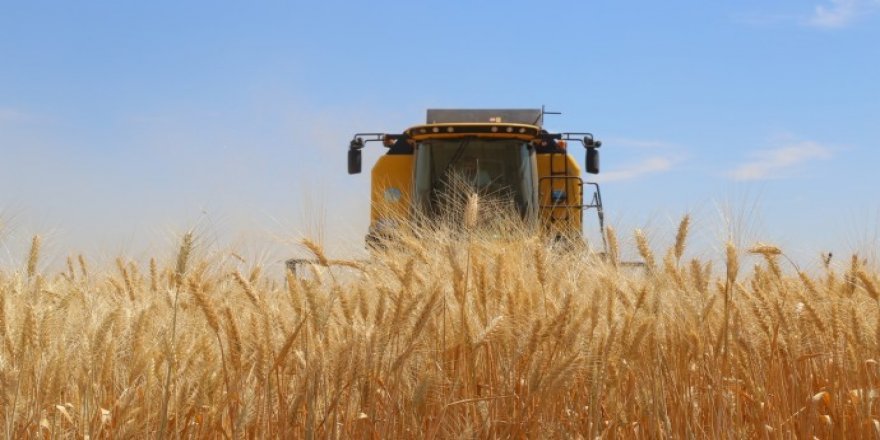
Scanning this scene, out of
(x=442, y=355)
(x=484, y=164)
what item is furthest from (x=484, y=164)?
(x=442, y=355)

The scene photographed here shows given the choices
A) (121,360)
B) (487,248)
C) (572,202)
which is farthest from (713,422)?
(572,202)

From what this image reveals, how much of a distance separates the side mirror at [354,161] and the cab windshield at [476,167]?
0.66 metres

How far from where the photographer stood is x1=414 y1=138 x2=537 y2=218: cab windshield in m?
9.23

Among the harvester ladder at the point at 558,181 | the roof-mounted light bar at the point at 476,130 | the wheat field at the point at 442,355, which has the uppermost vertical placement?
the roof-mounted light bar at the point at 476,130

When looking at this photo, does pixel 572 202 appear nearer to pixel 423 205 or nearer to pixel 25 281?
pixel 423 205

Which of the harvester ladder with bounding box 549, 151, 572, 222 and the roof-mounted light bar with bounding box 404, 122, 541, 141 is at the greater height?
the roof-mounted light bar with bounding box 404, 122, 541, 141

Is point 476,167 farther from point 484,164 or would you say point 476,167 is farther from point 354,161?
point 354,161

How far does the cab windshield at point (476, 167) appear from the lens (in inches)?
364

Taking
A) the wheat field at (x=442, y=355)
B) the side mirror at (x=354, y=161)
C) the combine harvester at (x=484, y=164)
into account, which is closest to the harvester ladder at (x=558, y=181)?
the combine harvester at (x=484, y=164)

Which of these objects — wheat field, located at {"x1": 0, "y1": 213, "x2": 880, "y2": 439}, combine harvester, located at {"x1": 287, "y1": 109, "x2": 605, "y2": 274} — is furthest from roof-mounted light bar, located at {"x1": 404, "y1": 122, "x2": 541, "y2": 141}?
wheat field, located at {"x1": 0, "y1": 213, "x2": 880, "y2": 439}

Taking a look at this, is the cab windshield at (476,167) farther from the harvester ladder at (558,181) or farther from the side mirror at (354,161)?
the side mirror at (354,161)

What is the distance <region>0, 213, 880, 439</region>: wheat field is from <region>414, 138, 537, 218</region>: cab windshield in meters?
5.97

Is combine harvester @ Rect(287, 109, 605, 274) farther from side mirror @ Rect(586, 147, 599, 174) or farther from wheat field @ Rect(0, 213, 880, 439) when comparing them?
wheat field @ Rect(0, 213, 880, 439)

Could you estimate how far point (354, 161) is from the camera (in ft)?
31.7
